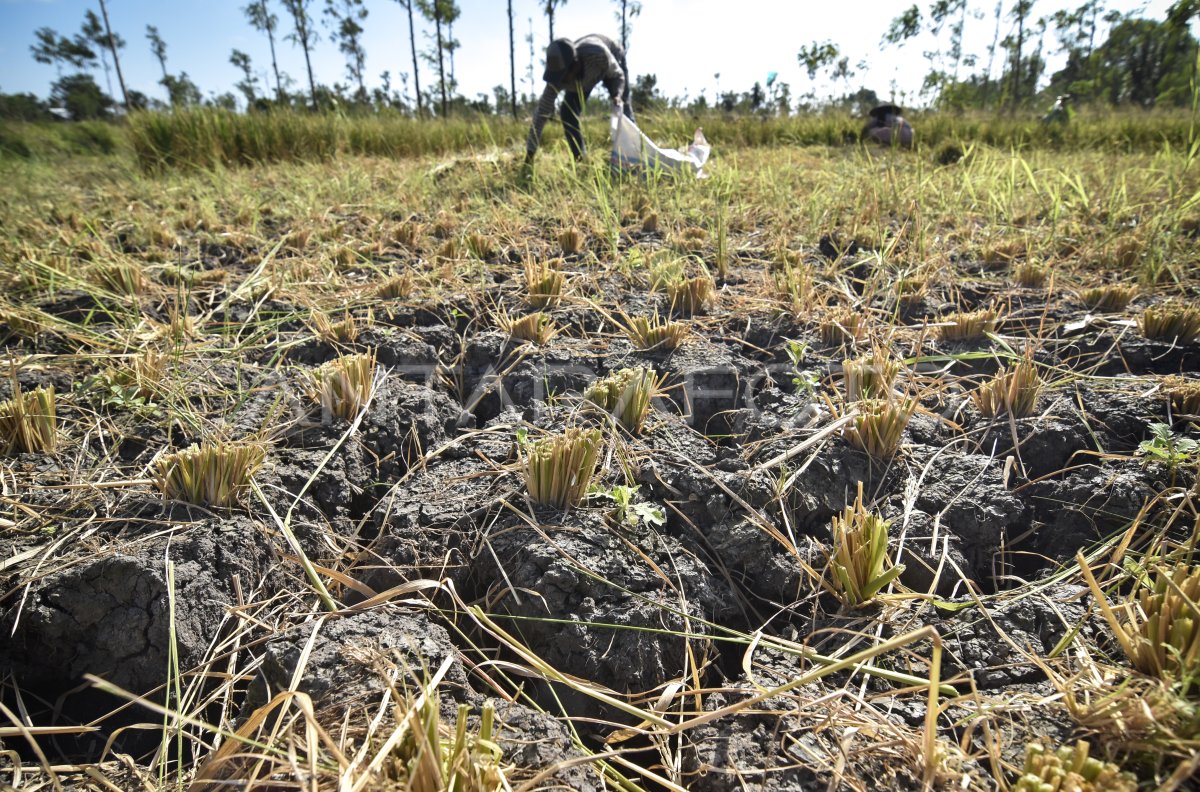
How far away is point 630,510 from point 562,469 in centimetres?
15

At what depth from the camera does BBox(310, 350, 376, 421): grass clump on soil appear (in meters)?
1.35

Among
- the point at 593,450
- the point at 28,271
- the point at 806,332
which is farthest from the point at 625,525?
the point at 28,271

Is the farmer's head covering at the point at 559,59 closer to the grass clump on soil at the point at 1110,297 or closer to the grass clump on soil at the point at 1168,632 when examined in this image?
the grass clump on soil at the point at 1110,297

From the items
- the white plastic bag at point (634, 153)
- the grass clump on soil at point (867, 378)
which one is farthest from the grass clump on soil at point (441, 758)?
the white plastic bag at point (634, 153)

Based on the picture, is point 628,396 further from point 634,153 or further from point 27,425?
point 634,153

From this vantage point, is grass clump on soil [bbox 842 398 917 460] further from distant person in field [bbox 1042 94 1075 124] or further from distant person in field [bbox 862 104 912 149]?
distant person in field [bbox 1042 94 1075 124]

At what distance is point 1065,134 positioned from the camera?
7324mm

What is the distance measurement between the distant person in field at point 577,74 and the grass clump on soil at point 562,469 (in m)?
3.39

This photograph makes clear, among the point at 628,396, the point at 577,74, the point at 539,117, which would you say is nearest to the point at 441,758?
the point at 628,396

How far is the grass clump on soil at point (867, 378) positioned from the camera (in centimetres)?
133

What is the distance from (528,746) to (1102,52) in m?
31.5

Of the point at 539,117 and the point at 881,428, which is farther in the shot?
the point at 539,117

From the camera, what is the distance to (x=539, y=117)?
13.1 ft

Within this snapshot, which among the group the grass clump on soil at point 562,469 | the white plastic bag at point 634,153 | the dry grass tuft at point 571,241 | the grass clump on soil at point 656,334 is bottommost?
the grass clump on soil at point 562,469
